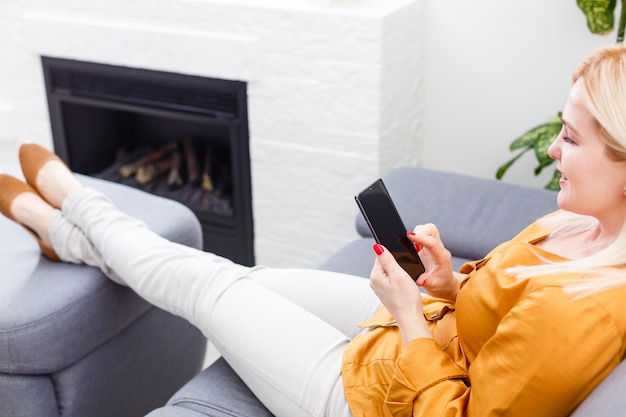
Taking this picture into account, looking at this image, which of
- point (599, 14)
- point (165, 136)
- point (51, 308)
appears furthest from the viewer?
point (165, 136)

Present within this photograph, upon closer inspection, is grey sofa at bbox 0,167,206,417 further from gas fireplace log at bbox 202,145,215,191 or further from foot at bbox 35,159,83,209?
gas fireplace log at bbox 202,145,215,191

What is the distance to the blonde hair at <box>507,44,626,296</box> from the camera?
111 centimetres

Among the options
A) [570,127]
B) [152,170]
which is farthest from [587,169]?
[152,170]

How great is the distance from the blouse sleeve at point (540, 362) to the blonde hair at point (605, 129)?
1.5 inches

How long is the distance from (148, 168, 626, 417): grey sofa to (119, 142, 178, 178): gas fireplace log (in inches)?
44.7

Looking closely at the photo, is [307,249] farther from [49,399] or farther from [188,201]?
[49,399]

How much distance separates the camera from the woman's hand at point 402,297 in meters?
1.30

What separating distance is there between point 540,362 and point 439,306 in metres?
0.41

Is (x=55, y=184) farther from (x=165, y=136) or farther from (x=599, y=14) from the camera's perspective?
(x=599, y=14)

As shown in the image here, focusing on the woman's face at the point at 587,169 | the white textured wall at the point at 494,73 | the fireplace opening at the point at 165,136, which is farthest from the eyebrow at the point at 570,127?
the fireplace opening at the point at 165,136

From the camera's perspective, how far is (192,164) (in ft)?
9.91

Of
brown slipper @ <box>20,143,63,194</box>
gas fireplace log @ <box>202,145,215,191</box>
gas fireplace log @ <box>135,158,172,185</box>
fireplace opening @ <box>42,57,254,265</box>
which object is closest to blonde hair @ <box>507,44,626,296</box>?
brown slipper @ <box>20,143,63,194</box>

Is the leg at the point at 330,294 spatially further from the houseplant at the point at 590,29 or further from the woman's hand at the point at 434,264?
the houseplant at the point at 590,29

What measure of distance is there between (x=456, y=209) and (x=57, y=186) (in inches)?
37.7
